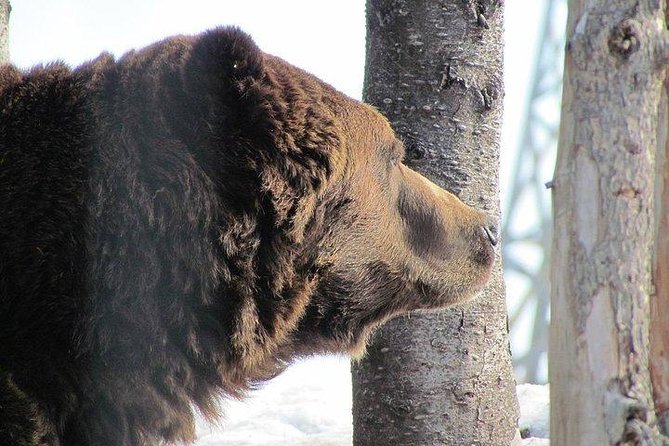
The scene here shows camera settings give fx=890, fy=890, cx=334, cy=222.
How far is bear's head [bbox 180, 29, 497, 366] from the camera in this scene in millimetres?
3006

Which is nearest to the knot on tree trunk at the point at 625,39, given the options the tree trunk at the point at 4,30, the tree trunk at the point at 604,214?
the tree trunk at the point at 604,214

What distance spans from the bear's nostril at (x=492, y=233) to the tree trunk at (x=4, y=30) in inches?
116

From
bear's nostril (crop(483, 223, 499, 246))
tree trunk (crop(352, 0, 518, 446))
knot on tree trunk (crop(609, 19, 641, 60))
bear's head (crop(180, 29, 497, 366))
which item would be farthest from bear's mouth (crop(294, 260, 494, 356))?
knot on tree trunk (crop(609, 19, 641, 60))

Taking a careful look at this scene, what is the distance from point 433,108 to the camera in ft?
14.0

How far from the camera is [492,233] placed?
4.12 metres

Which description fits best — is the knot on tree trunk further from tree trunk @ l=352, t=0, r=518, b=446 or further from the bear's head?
tree trunk @ l=352, t=0, r=518, b=446

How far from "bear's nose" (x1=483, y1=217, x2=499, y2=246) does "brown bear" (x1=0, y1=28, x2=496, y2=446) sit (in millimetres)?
955

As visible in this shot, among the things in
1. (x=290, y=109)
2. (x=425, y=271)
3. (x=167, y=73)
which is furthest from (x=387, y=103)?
(x=167, y=73)

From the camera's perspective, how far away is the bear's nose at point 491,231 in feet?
13.4

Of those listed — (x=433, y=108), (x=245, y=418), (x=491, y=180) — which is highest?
(x=433, y=108)

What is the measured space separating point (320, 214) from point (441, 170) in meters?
1.18

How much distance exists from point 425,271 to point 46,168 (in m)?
1.71

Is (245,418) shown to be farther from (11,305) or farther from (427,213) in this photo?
(11,305)

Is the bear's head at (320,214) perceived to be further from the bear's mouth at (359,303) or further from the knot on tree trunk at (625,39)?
the knot on tree trunk at (625,39)
